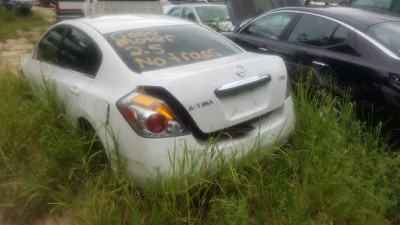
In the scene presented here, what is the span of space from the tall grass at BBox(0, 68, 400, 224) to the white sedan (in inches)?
6.8

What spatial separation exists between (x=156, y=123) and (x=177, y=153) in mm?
243

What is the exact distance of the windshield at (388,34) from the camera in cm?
333

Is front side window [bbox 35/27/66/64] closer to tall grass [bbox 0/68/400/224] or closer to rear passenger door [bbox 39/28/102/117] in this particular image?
rear passenger door [bbox 39/28/102/117]

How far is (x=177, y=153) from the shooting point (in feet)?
7.63

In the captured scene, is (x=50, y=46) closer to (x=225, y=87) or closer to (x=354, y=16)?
(x=225, y=87)

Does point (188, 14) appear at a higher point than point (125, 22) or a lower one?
lower

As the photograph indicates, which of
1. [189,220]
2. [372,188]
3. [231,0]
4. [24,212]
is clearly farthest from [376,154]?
[231,0]

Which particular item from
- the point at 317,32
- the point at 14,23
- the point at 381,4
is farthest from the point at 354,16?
the point at 14,23

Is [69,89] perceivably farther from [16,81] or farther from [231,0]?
[231,0]

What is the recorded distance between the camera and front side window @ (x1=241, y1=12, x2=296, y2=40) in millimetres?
4484

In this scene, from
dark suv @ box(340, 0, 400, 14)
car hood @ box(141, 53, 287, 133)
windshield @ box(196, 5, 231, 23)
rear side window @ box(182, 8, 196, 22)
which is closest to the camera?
car hood @ box(141, 53, 287, 133)

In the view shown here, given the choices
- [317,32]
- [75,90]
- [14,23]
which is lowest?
[14,23]

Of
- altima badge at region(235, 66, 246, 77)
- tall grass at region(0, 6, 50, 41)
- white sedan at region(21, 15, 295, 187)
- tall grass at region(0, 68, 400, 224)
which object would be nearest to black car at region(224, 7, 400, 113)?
tall grass at region(0, 68, 400, 224)

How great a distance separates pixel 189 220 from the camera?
2.27 m
